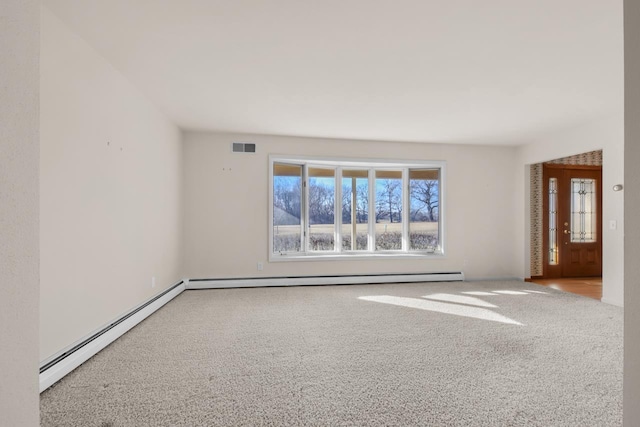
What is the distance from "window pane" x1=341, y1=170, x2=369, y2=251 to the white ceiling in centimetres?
156

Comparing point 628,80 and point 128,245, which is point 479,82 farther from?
point 128,245

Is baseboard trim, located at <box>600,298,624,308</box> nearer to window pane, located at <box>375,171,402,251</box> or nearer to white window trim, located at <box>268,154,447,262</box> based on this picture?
white window trim, located at <box>268,154,447,262</box>

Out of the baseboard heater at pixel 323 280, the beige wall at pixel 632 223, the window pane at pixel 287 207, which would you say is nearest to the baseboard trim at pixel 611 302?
the baseboard heater at pixel 323 280

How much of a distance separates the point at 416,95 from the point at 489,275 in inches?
162

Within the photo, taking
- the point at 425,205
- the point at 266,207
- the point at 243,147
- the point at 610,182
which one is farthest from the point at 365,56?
the point at 610,182

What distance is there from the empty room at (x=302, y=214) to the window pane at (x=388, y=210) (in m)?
0.04

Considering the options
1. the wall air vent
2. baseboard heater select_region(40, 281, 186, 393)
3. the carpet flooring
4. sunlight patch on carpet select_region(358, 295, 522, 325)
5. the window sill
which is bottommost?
sunlight patch on carpet select_region(358, 295, 522, 325)

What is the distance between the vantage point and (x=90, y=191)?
275cm

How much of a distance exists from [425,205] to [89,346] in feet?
17.8

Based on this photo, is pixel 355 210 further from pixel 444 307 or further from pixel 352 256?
pixel 444 307

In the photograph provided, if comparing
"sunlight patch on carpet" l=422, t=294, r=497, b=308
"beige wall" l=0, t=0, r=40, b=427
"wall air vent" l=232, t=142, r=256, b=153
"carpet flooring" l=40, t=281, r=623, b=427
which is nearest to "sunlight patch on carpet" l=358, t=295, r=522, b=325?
"carpet flooring" l=40, t=281, r=623, b=427

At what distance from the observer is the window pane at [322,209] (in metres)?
5.84

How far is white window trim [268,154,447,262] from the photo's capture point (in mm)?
5551

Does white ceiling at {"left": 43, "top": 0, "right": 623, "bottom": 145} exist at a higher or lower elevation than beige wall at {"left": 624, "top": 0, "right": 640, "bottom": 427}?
higher
